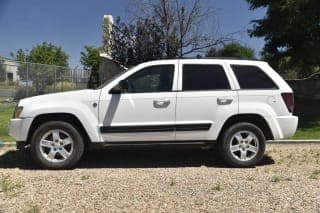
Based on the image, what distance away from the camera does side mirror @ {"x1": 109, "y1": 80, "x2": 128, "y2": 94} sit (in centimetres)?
730

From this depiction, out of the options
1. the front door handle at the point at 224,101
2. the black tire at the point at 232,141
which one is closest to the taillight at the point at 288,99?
the black tire at the point at 232,141

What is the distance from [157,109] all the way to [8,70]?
16526mm

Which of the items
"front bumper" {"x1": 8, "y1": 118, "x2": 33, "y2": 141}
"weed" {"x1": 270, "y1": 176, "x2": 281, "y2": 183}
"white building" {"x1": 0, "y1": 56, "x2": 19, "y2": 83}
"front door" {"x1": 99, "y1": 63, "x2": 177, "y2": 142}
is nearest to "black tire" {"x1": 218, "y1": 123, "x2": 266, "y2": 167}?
"weed" {"x1": 270, "y1": 176, "x2": 281, "y2": 183}

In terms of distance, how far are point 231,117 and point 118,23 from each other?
9.27m

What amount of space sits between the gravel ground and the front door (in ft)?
1.92

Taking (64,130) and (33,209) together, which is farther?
(64,130)

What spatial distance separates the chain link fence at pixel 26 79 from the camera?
69.6 feet

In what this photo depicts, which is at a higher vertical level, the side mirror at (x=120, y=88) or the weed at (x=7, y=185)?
the side mirror at (x=120, y=88)

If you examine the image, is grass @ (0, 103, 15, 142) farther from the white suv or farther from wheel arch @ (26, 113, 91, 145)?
the white suv

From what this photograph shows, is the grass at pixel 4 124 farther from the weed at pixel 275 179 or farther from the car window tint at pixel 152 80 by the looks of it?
the weed at pixel 275 179

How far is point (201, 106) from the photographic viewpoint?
7.38m

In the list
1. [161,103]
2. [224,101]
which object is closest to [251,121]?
[224,101]

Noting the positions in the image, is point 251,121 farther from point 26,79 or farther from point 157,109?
point 26,79

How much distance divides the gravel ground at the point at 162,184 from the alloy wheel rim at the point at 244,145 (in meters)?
0.26
